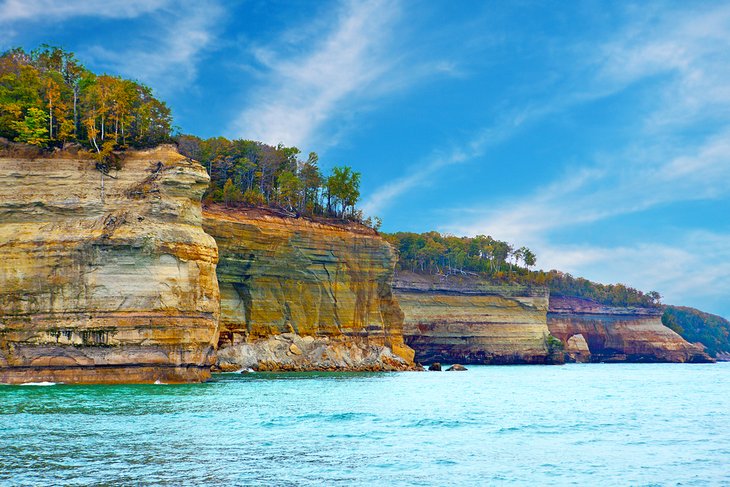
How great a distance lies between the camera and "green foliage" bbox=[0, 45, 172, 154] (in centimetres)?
4641

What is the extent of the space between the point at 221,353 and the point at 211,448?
41.8m

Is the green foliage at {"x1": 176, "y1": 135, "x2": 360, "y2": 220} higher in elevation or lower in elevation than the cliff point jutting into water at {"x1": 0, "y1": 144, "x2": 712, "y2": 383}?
higher

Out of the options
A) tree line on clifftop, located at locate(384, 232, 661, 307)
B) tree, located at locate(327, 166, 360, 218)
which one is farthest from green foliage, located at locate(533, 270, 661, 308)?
tree, located at locate(327, 166, 360, 218)

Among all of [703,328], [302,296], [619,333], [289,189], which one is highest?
[289,189]

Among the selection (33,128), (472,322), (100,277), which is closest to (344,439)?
(100,277)

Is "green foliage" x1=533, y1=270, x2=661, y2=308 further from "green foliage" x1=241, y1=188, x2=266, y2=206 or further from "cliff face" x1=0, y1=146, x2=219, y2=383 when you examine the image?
"cliff face" x1=0, y1=146, x2=219, y2=383

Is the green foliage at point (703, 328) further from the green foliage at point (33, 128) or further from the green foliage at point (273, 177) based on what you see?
the green foliage at point (33, 128)

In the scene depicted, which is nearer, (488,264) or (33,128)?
(33,128)

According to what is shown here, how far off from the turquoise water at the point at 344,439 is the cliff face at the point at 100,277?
2837 millimetres

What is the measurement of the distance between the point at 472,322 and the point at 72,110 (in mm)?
64170

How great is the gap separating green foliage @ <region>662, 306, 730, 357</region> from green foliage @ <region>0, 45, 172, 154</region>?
158894mm

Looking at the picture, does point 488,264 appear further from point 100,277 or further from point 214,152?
point 100,277

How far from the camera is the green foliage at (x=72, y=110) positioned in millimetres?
46406

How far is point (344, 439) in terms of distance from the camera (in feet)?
73.4
